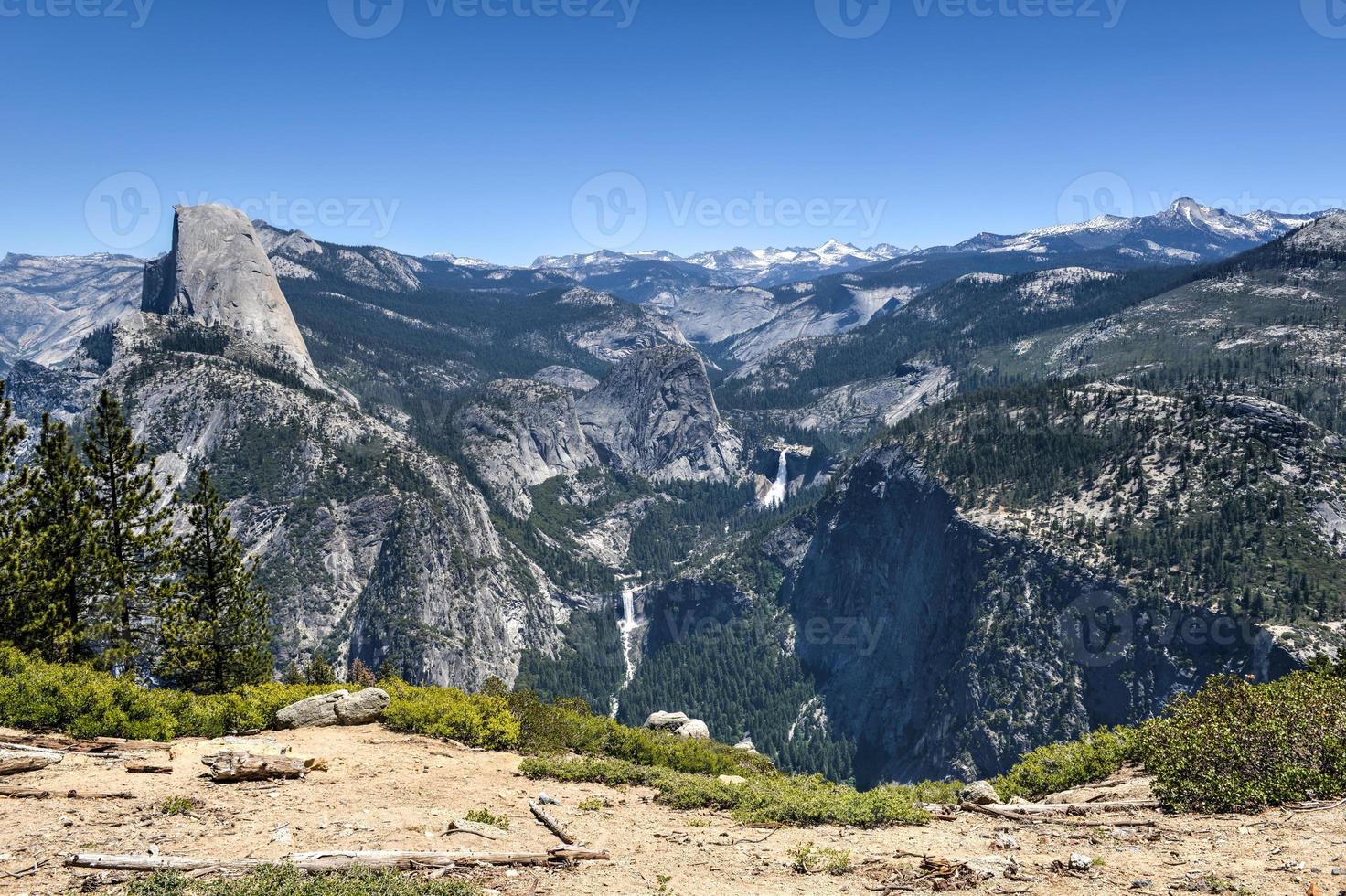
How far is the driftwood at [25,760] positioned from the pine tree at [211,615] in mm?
21766

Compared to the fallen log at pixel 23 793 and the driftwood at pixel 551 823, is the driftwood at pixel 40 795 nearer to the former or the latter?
the fallen log at pixel 23 793

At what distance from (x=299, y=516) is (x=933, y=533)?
147 meters

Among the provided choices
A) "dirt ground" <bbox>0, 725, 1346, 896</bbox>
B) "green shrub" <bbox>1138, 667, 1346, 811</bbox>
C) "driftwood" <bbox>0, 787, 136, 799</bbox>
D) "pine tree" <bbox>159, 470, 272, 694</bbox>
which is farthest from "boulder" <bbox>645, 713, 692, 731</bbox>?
"driftwood" <bbox>0, 787, 136, 799</bbox>

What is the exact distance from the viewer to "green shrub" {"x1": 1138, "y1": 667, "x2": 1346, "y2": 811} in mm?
19250

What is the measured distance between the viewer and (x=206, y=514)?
143ft

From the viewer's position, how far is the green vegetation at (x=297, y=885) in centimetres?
1417

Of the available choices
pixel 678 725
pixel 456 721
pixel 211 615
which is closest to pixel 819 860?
pixel 456 721

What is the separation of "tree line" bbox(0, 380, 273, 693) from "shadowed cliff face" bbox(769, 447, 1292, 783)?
11955 cm

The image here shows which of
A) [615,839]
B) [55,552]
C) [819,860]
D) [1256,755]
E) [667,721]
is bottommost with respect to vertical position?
[667,721]

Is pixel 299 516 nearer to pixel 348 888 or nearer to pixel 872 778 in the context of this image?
pixel 872 778

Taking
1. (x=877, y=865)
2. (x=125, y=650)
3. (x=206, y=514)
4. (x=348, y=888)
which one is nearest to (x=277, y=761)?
(x=348, y=888)

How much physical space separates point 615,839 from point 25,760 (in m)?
16.8

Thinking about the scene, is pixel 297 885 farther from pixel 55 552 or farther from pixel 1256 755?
pixel 55 552

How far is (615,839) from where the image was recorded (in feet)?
64.3
